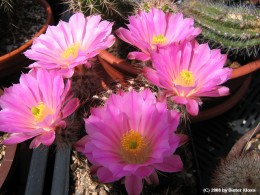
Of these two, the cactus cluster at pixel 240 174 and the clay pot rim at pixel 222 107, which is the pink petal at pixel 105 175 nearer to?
the cactus cluster at pixel 240 174

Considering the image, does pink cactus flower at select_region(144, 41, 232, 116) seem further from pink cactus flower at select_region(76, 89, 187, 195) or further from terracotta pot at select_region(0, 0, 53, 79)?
terracotta pot at select_region(0, 0, 53, 79)

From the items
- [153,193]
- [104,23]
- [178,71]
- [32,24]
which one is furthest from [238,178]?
[32,24]

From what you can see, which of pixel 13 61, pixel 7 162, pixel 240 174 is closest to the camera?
pixel 240 174

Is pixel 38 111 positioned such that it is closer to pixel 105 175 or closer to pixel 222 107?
pixel 105 175

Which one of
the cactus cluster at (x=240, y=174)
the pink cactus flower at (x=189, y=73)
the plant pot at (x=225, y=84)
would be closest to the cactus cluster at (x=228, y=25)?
the plant pot at (x=225, y=84)

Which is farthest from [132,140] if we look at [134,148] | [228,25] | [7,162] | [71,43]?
[228,25]

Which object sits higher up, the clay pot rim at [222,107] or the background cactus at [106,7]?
the background cactus at [106,7]
